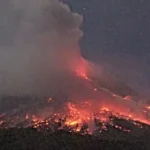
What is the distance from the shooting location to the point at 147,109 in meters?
172

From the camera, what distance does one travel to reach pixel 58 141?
4604 inches

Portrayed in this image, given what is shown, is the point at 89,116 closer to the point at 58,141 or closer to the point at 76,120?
the point at 76,120

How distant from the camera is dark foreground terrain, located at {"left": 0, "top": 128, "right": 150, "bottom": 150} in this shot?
114m

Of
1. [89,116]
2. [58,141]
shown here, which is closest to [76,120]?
[89,116]

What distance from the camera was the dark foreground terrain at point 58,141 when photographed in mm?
114000

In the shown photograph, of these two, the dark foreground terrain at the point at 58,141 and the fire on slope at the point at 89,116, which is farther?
the fire on slope at the point at 89,116

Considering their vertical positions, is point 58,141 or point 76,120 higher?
point 76,120

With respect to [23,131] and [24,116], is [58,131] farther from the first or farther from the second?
[24,116]

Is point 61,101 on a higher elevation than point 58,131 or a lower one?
higher

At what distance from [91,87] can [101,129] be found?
48.1 meters

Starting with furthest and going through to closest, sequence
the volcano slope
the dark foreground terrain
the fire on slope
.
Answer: the fire on slope, the volcano slope, the dark foreground terrain

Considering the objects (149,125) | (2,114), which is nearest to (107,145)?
(149,125)

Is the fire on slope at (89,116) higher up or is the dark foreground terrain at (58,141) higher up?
the fire on slope at (89,116)

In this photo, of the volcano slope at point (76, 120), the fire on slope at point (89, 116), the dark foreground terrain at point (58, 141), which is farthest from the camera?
the fire on slope at point (89, 116)
